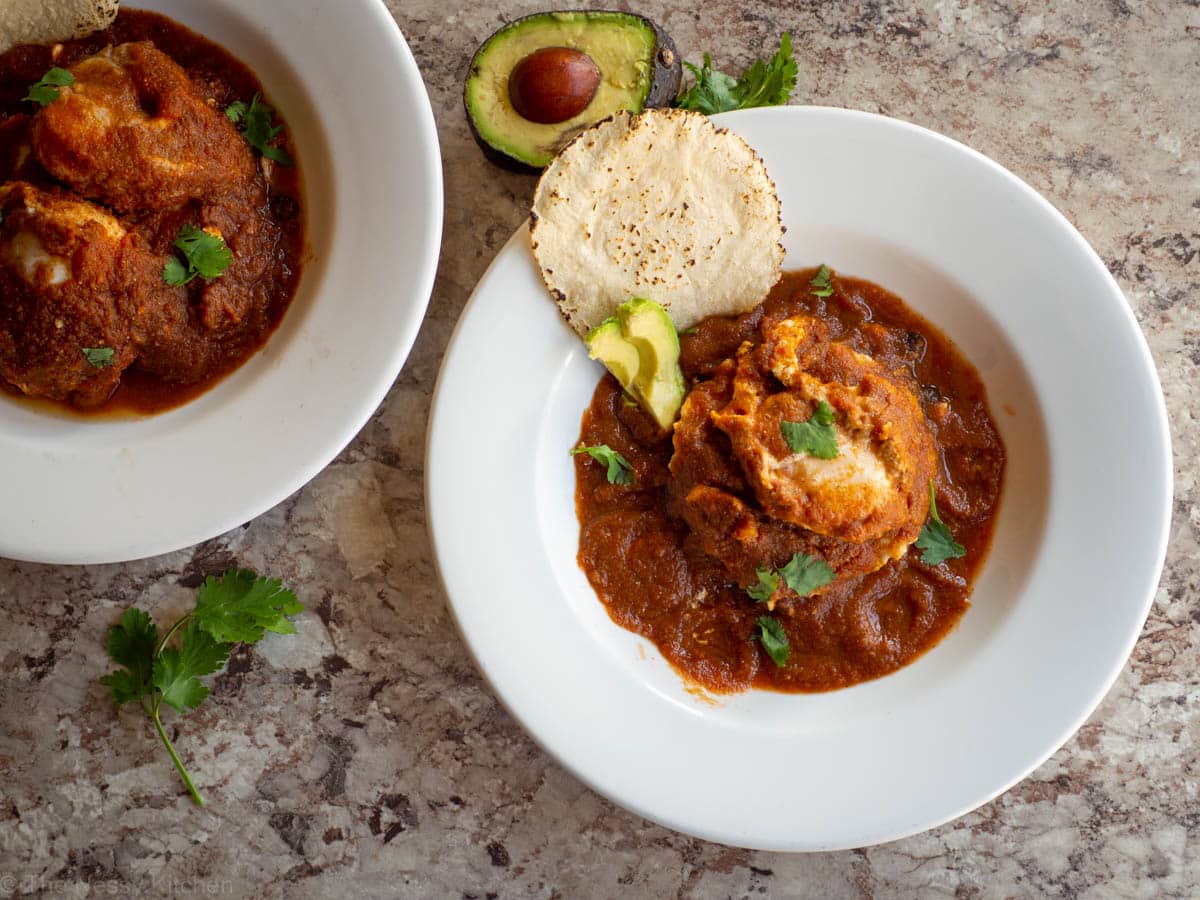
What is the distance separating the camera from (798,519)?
9.32ft

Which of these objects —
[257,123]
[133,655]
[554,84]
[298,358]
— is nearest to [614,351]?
[554,84]

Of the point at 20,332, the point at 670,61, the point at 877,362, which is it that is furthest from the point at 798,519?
the point at 20,332

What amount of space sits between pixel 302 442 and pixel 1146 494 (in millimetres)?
2953

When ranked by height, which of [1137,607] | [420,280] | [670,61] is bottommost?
[1137,607]

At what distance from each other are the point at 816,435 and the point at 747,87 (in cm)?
140

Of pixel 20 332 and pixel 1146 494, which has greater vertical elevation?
pixel 1146 494

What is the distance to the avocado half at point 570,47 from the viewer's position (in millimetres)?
3070

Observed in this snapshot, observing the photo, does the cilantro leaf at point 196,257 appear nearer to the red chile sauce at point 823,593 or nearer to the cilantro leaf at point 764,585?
the red chile sauce at point 823,593

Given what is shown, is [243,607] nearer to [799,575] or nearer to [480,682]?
[480,682]

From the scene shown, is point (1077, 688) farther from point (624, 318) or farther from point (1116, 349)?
point (624, 318)

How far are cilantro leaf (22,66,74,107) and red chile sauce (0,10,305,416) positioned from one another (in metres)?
0.20

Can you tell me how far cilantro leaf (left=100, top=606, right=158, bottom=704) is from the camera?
10.7ft

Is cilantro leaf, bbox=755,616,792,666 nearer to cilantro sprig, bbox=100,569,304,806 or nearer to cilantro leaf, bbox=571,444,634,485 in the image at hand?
cilantro leaf, bbox=571,444,634,485

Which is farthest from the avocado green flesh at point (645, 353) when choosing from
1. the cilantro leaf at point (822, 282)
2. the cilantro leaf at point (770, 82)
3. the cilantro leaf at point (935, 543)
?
the cilantro leaf at point (935, 543)
